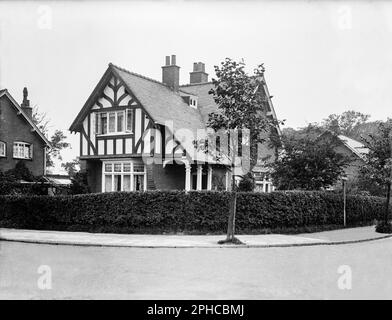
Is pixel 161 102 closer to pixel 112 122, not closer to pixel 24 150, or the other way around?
pixel 112 122

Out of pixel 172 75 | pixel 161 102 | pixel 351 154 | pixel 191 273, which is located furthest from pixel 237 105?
pixel 351 154

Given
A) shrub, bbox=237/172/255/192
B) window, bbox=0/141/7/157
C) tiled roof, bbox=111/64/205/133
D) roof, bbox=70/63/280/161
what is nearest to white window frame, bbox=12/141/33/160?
window, bbox=0/141/7/157

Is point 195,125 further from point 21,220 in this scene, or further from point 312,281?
point 312,281

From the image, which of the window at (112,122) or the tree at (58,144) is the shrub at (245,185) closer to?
the window at (112,122)

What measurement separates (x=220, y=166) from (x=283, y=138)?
4609mm

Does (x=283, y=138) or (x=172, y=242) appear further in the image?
(x=283, y=138)

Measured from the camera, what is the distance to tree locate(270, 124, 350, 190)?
26.9 m

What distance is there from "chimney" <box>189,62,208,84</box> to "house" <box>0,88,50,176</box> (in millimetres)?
11962

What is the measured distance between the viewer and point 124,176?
2856cm

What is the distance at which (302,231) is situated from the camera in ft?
75.6

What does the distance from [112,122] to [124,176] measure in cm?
297

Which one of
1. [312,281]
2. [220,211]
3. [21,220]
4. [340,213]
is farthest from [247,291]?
[340,213]

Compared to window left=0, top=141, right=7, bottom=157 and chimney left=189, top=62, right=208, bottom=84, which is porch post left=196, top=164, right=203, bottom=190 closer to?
chimney left=189, top=62, right=208, bottom=84

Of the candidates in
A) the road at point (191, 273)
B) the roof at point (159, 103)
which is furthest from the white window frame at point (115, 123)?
the road at point (191, 273)
